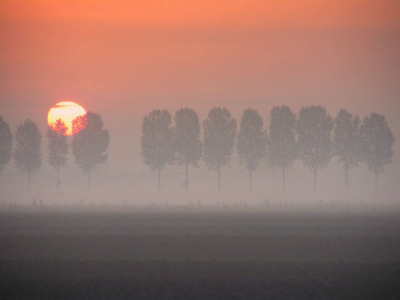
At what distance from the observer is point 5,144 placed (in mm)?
106750

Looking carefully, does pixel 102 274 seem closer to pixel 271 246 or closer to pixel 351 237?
pixel 271 246

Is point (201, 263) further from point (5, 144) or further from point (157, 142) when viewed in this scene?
point (5, 144)

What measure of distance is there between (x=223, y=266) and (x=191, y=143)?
7796 centimetres

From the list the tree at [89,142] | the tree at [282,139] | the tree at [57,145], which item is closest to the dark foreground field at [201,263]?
the tree at [282,139]

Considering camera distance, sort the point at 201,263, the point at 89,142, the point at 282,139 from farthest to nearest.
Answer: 1. the point at 89,142
2. the point at 282,139
3. the point at 201,263

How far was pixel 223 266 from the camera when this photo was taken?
2467cm

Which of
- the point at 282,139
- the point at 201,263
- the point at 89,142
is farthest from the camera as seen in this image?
the point at 89,142

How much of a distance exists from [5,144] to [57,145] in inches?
400

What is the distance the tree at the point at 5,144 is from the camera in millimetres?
106500

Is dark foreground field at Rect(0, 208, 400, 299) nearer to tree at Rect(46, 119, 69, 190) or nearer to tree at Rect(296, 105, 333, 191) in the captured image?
tree at Rect(296, 105, 333, 191)

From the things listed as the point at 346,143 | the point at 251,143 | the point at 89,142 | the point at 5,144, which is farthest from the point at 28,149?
the point at 346,143

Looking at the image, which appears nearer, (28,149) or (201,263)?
(201,263)

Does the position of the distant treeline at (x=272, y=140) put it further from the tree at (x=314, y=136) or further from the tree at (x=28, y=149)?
the tree at (x=28, y=149)

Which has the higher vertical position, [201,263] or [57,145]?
[57,145]
